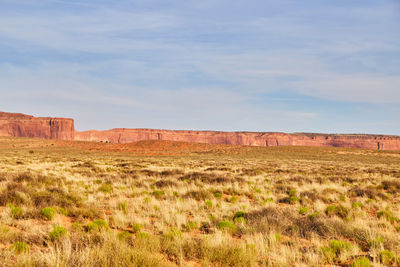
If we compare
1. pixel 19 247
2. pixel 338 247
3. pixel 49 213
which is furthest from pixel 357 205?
pixel 19 247

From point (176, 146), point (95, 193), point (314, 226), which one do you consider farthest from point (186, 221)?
point (176, 146)

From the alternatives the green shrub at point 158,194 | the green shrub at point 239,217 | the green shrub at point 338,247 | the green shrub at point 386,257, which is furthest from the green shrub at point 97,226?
the green shrub at point 386,257

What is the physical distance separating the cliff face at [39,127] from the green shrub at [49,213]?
631 feet

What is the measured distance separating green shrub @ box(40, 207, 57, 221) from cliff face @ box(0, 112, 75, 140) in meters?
192

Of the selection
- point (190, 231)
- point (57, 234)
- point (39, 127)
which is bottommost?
point (190, 231)

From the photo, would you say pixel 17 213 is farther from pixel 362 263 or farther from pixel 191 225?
pixel 362 263

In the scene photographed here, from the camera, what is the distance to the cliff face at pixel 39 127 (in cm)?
17788

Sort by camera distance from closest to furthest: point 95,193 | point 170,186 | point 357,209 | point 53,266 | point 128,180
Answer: point 53,266 < point 357,209 < point 95,193 < point 170,186 < point 128,180

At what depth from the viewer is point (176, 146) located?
99.4 m

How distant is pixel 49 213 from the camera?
8.45 metres

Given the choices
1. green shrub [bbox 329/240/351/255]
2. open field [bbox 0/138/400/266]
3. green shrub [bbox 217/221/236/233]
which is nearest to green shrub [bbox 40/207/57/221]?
open field [bbox 0/138/400/266]

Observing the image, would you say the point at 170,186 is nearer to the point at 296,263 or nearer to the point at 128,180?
the point at 128,180

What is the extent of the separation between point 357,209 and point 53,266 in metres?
10.7

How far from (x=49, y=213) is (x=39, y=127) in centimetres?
19851
